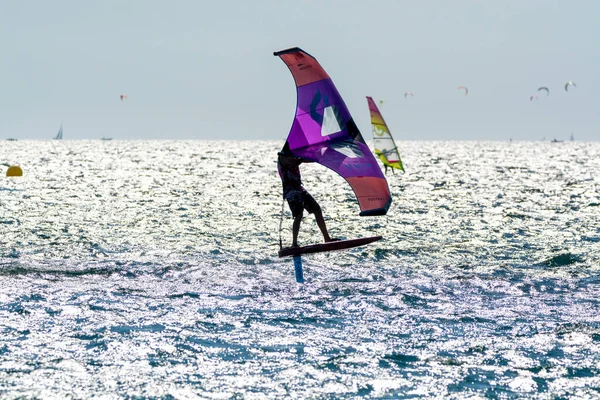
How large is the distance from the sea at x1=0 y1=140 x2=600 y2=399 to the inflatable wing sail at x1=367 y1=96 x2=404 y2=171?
45.4ft

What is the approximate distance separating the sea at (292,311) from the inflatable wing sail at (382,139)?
13853 mm

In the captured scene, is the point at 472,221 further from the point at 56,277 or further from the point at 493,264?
the point at 56,277

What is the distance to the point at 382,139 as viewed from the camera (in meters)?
40.6

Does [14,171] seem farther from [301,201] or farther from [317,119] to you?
[317,119]

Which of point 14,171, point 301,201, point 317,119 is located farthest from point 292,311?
point 14,171

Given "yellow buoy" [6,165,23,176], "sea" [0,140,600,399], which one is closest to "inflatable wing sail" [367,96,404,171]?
"sea" [0,140,600,399]

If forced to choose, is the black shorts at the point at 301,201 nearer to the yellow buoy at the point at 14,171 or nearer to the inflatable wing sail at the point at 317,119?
the inflatable wing sail at the point at 317,119

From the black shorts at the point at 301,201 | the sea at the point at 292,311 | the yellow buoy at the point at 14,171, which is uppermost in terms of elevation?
the yellow buoy at the point at 14,171

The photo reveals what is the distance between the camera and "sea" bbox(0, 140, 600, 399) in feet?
29.5

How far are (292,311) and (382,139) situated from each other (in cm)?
2898

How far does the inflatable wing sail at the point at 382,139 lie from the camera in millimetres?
39094

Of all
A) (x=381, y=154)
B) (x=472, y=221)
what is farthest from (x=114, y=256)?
(x=381, y=154)

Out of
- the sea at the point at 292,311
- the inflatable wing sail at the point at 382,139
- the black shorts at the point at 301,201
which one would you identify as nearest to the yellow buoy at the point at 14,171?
the inflatable wing sail at the point at 382,139

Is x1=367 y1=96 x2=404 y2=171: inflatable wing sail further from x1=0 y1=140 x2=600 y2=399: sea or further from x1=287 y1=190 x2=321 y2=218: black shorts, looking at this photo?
x1=287 y1=190 x2=321 y2=218: black shorts
